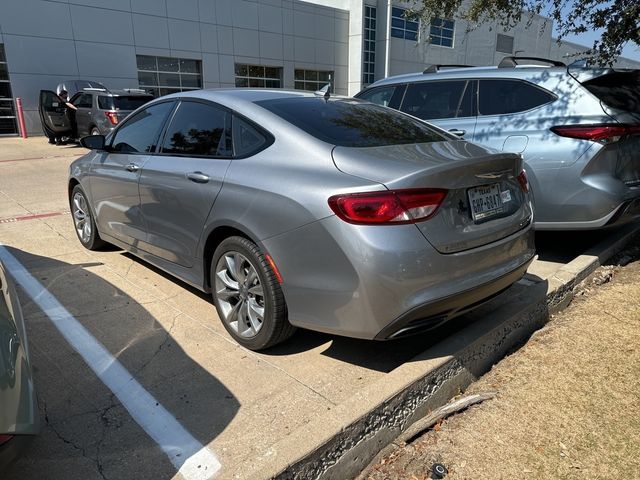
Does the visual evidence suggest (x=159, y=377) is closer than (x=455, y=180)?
No

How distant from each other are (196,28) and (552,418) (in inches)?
972

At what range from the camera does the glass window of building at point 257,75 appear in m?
26.3

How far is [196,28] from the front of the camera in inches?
939

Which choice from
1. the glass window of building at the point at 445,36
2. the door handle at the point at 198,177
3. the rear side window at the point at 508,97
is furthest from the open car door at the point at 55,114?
the glass window of building at the point at 445,36

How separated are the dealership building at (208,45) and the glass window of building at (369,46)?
0.20 ft

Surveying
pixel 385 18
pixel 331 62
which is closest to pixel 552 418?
pixel 331 62

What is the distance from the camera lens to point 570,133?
455 cm

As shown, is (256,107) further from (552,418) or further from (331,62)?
(331,62)

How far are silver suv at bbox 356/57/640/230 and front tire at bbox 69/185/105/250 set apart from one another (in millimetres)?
3845

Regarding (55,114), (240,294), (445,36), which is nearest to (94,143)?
(240,294)

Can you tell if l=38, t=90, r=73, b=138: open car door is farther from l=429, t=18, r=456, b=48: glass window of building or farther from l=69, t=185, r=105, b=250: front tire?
l=429, t=18, r=456, b=48: glass window of building

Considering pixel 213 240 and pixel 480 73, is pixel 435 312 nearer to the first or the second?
pixel 213 240

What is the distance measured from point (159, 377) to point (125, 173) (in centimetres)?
200

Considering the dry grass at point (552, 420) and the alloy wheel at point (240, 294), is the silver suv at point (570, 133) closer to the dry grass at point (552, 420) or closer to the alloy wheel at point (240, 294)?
the dry grass at point (552, 420)
